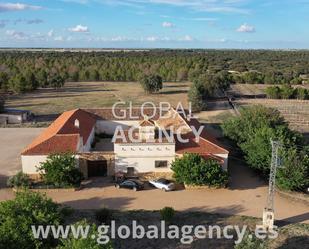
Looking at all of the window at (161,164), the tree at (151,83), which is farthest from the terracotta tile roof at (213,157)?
the tree at (151,83)

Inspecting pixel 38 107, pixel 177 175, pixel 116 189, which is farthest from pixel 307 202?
pixel 38 107

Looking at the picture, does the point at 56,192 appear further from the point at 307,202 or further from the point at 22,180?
the point at 307,202

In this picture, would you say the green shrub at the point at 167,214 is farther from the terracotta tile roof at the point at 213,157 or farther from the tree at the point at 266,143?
the tree at the point at 266,143

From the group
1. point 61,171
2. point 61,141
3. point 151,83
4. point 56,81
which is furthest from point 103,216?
point 56,81

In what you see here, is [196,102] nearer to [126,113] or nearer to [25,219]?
[126,113]

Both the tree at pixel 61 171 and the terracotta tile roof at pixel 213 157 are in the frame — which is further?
the terracotta tile roof at pixel 213 157

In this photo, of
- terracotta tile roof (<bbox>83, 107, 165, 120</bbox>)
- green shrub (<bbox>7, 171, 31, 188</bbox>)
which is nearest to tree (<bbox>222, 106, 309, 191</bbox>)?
terracotta tile roof (<bbox>83, 107, 165, 120</bbox>)

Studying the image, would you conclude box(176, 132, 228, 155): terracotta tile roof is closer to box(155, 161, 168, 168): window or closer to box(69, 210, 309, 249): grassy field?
box(155, 161, 168, 168): window
